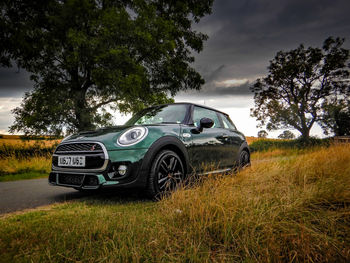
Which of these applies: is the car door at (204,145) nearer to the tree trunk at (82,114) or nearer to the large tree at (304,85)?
the tree trunk at (82,114)

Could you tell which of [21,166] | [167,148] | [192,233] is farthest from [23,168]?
[192,233]

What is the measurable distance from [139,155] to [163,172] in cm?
45

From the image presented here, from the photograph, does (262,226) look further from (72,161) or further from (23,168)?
(23,168)

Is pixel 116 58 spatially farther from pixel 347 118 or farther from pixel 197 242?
pixel 347 118

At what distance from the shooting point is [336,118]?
85.7ft

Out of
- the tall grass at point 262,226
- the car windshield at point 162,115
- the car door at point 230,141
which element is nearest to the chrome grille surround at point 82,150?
the tall grass at point 262,226

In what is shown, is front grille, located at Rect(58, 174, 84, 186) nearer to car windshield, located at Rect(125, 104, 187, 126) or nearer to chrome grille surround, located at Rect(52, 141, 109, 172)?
chrome grille surround, located at Rect(52, 141, 109, 172)

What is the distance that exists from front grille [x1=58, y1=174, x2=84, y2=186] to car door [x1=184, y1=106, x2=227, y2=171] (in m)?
1.54

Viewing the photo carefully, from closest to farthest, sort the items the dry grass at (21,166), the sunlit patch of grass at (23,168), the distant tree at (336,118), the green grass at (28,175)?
1. the green grass at (28,175)
2. the sunlit patch of grass at (23,168)
3. the dry grass at (21,166)
4. the distant tree at (336,118)

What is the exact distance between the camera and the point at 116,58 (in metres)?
12.2

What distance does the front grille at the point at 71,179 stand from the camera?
2790mm

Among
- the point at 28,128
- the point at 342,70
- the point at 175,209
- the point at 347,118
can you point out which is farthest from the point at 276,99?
the point at 175,209

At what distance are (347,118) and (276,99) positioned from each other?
10.4 meters

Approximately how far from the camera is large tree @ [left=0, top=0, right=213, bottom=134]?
11.9 meters
